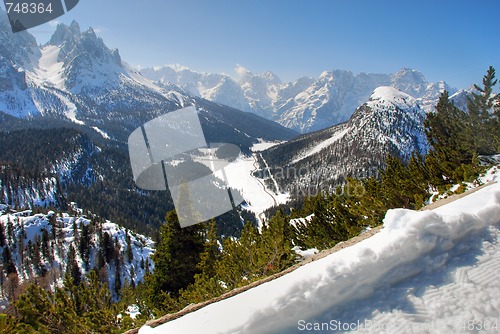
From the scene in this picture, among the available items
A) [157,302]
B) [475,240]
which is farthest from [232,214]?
[475,240]

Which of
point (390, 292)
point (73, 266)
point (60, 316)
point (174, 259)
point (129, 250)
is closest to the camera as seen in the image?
point (390, 292)

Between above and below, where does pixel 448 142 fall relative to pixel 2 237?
below

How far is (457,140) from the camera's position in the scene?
64.2 feet

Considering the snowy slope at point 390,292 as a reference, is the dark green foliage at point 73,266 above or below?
above

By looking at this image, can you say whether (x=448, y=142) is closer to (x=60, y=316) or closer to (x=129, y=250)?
(x=60, y=316)

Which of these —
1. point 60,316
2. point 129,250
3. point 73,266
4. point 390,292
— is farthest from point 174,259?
point 129,250

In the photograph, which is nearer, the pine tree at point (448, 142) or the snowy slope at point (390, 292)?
the snowy slope at point (390, 292)

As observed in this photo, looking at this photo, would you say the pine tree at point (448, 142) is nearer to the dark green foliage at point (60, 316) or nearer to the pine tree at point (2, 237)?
the dark green foliage at point (60, 316)

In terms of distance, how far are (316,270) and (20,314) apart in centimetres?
996

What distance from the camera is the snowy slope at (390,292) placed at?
15.4 ft

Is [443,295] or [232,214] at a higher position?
[232,214]

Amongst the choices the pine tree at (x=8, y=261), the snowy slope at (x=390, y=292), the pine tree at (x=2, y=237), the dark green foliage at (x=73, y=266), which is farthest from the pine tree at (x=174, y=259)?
the pine tree at (x=2, y=237)

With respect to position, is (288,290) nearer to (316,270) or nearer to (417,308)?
(316,270)

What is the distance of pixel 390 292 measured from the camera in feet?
17.2
